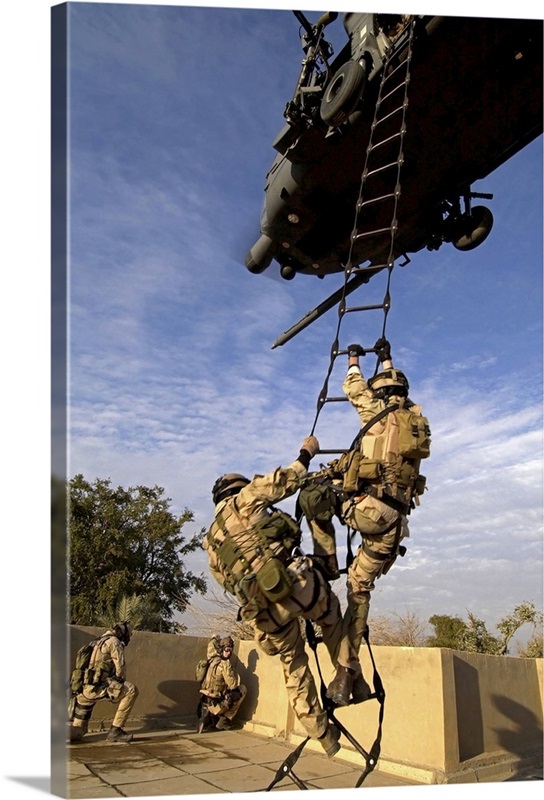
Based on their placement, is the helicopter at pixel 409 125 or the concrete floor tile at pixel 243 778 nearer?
the helicopter at pixel 409 125

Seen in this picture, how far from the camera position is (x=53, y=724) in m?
4.70

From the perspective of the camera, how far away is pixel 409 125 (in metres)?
6.60

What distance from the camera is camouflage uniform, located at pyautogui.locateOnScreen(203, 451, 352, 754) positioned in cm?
418

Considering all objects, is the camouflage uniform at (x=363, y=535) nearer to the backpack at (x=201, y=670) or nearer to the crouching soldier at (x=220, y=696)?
the crouching soldier at (x=220, y=696)

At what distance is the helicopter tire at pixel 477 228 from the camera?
23.0 feet

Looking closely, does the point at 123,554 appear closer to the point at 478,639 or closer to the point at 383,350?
the point at 478,639

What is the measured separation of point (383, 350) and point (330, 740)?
281 centimetres

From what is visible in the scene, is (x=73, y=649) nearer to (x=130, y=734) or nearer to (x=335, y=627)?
(x=130, y=734)

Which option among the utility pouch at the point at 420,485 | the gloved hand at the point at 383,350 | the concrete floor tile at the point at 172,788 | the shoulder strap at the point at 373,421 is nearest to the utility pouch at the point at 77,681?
the concrete floor tile at the point at 172,788

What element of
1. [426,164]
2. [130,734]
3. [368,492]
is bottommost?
[130,734]

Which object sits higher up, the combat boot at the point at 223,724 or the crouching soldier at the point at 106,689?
the crouching soldier at the point at 106,689

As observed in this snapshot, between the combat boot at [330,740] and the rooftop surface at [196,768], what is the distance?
65 centimetres

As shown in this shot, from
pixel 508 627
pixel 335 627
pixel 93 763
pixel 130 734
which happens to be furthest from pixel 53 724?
pixel 508 627

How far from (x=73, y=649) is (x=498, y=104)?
27.7 feet
